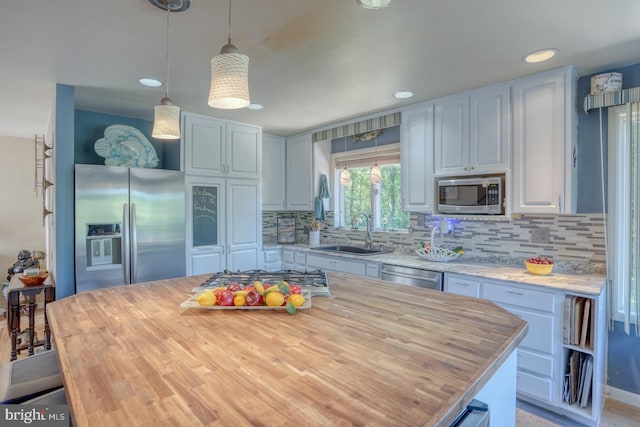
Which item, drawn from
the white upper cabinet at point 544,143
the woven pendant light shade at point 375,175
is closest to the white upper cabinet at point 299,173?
the woven pendant light shade at point 375,175

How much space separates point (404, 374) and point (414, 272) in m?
2.03

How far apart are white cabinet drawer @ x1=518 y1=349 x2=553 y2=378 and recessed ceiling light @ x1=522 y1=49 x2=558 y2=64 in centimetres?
198

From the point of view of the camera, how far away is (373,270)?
322 centimetres

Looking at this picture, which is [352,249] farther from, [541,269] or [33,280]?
[33,280]

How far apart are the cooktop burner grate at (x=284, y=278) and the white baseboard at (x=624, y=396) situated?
7.59 ft

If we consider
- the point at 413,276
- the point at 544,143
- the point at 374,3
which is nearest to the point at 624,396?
the point at 413,276

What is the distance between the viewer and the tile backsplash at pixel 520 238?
250cm

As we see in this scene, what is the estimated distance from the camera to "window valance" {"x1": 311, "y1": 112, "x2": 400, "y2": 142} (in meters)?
3.51

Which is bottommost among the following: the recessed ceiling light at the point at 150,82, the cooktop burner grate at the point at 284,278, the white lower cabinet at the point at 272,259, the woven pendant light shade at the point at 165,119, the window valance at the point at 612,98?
the white lower cabinet at the point at 272,259

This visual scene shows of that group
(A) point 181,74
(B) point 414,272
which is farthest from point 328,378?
(A) point 181,74

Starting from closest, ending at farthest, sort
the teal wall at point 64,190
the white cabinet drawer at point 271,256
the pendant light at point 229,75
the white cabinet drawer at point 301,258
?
1. the pendant light at point 229,75
2. the teal wall at point 64,190
3. the white cabinet drawer at point 301,258
4. the white cabinet drawer at point 271,256

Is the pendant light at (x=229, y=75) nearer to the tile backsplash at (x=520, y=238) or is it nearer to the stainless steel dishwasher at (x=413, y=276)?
the stainless steel dishwasher at (x=413, y=276)

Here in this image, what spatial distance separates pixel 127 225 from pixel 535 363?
340cm

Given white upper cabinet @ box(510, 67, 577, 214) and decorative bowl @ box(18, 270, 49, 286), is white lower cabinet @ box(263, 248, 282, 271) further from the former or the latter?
white upper cabinet @ box(510, 67, 577, 214)
